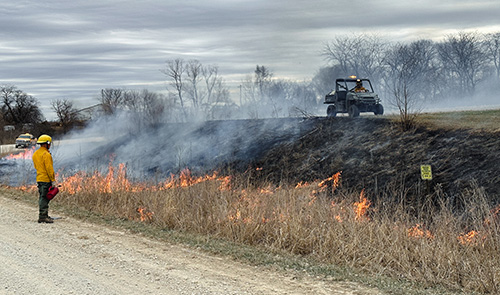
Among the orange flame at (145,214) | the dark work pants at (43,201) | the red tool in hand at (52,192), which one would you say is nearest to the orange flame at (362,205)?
the orange flame at (145,214)

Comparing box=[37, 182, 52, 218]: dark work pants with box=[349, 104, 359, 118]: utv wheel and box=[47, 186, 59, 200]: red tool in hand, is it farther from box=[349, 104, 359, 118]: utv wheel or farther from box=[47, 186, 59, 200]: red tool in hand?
box=[349, 104, 359, 118]: utv wheel

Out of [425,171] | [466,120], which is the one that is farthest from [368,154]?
[425,171]

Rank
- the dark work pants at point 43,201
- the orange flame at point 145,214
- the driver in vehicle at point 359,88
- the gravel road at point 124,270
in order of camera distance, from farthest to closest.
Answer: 1. the driver in vehicle at point 359,88
2. the orange flame at point 145,214
3. the dark work pants at point 43,201
4. the gravel road at point 124,270

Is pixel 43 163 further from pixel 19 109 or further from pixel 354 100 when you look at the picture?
pixel 19 109

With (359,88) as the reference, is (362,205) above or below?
below

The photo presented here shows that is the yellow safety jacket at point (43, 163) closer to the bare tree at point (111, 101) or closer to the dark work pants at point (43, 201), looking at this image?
the dark work pants at point (43, 201)

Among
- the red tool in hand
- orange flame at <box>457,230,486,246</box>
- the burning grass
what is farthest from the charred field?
the red tool in hand

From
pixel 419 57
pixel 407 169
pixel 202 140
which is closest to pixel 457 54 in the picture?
pixel 419 57

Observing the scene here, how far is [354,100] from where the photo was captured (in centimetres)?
2266

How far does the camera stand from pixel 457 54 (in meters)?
57.3

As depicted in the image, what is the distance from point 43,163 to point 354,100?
1496cm

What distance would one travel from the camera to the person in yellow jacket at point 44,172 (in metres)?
11.0

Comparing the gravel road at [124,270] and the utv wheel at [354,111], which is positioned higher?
the utv wheel at [354,111]

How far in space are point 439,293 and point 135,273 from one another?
4021 mm
